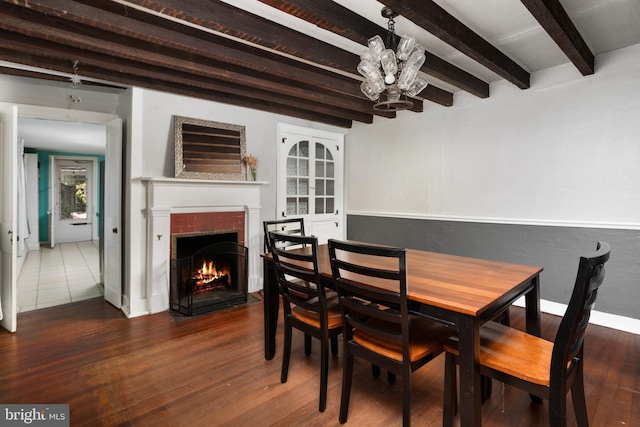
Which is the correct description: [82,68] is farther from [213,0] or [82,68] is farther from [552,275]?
[552,275]

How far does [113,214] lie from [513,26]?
4.17 metres

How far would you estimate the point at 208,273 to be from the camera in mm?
3912

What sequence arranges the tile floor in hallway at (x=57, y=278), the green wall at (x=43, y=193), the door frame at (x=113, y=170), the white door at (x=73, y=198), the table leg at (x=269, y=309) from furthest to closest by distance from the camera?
1. the white door at (x=73, y=198)
2. the green wall at (x=43, y=193)
3. the tile floor in hallway at (x=57, y=278)
4. the door frame at (x=113, y=170)
5. the table leg at (x=269, y=309)

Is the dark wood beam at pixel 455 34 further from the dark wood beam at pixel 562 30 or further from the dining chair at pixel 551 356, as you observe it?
the dining chair at pixel 551 356

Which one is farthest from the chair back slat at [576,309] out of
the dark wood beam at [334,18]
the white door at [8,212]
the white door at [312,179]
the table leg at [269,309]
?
the white door at [8,212]

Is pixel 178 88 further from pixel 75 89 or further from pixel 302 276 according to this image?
pixel 302 276

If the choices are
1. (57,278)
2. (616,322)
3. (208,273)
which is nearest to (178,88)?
(208,273)

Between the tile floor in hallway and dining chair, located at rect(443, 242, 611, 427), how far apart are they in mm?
4291

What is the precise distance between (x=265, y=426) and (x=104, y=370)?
53.5 inches

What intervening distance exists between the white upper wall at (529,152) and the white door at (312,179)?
2.39 ft

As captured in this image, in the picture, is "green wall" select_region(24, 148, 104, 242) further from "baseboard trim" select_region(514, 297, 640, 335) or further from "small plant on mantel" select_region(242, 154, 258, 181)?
"baseboard trim" select_region(514, 297, 640, 335)

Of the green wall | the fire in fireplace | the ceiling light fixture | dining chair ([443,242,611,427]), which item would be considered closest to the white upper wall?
dining chair ([443,242,611,427])

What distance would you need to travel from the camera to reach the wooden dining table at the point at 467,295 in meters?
1.44

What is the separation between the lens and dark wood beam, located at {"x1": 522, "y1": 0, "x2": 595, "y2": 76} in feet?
6.52
